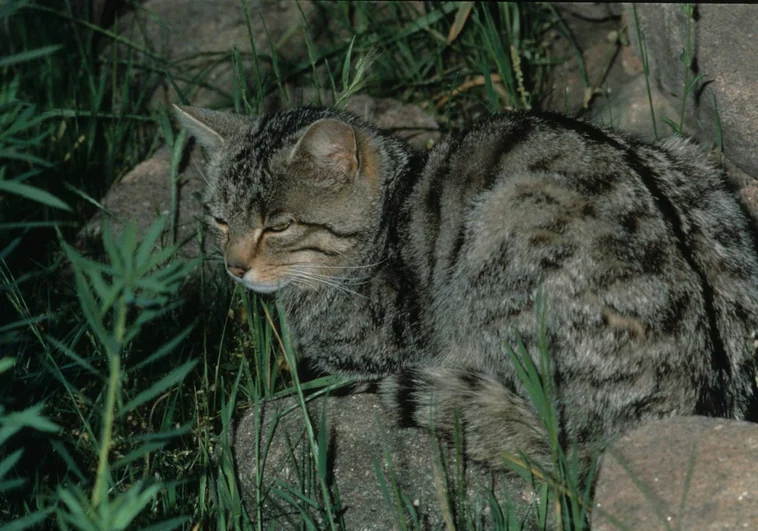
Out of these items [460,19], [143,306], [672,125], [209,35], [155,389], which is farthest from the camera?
[209,35]

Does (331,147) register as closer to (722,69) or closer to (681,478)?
(681,478)

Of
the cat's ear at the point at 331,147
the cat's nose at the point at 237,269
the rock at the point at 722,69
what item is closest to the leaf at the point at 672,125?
the rock at the point at 722,69

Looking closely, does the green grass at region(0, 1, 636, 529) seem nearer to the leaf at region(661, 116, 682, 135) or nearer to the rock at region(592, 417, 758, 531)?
the rock at region(592, 417, 758, 531)

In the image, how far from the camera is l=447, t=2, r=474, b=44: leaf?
5484 millimetres

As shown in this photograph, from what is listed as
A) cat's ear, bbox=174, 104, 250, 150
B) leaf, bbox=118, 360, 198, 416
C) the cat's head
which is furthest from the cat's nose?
leaf, bbox=118, 360, 198, 416

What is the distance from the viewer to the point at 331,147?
12.2 feet

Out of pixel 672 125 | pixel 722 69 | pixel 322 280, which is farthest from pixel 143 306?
pixel 722 69

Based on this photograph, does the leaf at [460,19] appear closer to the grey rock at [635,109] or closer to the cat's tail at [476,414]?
the grey rock at [635,109]

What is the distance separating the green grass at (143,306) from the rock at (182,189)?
0.10m

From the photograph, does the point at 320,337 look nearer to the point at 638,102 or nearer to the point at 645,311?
the point at 645,311

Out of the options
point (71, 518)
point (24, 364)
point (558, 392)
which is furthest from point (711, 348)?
point (24, 364)

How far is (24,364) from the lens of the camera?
371 centimetres

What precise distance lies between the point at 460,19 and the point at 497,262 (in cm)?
248

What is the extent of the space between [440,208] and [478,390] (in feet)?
2.46
